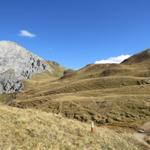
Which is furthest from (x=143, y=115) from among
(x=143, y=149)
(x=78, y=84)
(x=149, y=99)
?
(x=78, y=84)

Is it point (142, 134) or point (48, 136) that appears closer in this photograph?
point (48, 136)

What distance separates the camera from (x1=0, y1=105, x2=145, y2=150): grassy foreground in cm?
2100

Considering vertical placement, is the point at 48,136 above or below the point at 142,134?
above

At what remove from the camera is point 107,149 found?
24.2 m

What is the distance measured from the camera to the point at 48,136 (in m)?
23.3

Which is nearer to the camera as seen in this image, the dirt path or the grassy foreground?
the grassy foreground

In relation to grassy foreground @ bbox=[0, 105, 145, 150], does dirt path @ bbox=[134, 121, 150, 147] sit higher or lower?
lower

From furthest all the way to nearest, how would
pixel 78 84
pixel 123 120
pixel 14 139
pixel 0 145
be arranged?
pixel 78 84 < pixel 123 120 < pixel 14 139 < pixel 0 145

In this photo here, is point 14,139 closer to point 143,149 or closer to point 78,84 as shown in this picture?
point 143,149

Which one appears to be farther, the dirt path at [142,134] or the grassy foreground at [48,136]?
the dirt path at [142,134]

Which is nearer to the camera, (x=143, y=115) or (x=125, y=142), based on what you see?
(x=125, y=142)

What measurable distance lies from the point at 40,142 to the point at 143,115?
42948mm

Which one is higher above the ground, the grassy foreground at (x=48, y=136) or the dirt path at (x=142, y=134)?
the grassy foreground at (x=48, y=136)

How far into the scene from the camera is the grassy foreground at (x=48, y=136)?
827 inches
